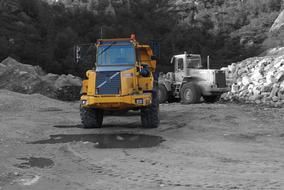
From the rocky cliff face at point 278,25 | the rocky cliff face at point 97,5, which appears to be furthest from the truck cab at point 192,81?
the rocky cliff face at point 97,5

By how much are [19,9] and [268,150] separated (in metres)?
49.4

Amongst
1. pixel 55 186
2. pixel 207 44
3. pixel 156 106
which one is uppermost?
pixel 207 44

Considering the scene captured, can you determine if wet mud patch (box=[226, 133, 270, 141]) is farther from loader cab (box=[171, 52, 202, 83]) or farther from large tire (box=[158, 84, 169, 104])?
large tire (box=[158, 84, 169, 104])

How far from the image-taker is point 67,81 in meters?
28.2

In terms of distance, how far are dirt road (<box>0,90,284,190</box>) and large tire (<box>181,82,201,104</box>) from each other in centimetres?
469

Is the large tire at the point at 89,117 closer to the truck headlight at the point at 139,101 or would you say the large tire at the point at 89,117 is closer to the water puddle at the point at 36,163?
the truck headlight at the point at 139,101

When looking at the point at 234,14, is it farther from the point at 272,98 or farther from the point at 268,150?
the point at 268,150

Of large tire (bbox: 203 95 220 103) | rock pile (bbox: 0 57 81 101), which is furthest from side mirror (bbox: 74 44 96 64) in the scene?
rock pile (bbox: 0 57 81 101)

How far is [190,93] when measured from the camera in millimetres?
19984

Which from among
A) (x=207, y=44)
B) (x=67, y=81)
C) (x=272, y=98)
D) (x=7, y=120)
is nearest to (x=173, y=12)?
(x=207, y=44)

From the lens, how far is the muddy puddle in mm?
9711

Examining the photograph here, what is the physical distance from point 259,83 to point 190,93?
11.4 feet

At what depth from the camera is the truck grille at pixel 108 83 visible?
38.9 ft

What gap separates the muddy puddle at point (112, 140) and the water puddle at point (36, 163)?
5.48 ft
